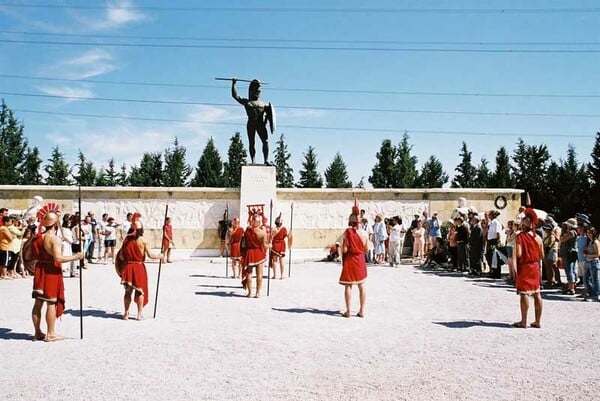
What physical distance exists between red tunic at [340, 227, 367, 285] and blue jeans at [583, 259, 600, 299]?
5514 millimetres

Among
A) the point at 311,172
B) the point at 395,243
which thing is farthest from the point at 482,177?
the point at 395,243

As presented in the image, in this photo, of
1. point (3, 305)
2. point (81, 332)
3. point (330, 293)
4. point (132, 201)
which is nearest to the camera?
point (81, 332)

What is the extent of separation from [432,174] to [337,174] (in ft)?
28.0

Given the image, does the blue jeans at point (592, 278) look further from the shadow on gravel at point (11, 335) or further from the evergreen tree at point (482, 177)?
the evergreen tree at point (482, 177)

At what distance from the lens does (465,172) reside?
149ft

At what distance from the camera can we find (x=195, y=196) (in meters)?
20.6

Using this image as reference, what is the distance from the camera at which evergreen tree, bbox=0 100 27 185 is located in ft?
123

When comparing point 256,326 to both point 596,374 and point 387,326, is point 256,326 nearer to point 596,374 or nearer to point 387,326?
point 387,326

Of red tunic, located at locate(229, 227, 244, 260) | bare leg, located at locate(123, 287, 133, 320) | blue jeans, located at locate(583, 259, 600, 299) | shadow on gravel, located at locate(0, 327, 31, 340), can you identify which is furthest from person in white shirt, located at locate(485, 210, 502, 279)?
shadow on gravel, located at locate(0, 327, 31, 340)

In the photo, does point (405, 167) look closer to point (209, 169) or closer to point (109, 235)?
point (209, 169)

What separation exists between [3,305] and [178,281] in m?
4.45

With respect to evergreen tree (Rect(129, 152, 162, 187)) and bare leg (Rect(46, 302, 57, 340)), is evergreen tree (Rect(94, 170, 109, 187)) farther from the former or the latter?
bare leg (Rect(46, 302, 57, 340))

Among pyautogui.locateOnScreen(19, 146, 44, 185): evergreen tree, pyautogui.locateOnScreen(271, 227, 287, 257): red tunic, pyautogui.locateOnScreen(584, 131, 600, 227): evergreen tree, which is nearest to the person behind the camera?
pyautogui.locateOnScreen(271, 227, 287, 257): red tunic

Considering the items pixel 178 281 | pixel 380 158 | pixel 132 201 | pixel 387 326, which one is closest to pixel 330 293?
pixel 387 326
